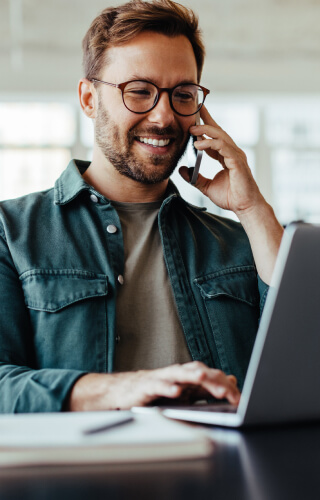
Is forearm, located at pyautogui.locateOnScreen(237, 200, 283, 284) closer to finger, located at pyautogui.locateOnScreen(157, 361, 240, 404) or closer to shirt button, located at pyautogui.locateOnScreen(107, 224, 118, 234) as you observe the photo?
shirt button, located at pyautogui.locateOnScreen(107, 224, 118, 234)

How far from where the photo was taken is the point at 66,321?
138 centimetres

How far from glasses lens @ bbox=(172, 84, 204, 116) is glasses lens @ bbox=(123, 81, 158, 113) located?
0.18ft

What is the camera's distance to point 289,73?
6.19 metres

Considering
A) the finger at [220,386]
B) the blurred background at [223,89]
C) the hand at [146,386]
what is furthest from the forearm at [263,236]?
the blurred background at [223,89]

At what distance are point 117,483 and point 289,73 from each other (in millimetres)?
6109

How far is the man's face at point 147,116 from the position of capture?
159 centimetres

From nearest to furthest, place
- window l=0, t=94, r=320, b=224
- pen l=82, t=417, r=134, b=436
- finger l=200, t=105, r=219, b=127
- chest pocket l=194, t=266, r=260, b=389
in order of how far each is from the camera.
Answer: pen l=82, t=417, r=134, b=436 → chest pocket l=194, t=266, r=260, b=389 → finger l=200, t=105, r=219, b=127 → window l=0, t=94, r=320, b=224

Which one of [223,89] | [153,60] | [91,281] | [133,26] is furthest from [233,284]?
[223,89]

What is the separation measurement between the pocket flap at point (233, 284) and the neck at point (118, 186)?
29 centimetres

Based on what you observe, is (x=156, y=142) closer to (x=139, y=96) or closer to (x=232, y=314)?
(x=139, y=96)

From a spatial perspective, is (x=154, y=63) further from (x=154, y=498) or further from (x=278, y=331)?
(x=154, y=498)

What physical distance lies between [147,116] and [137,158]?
0.11 metres

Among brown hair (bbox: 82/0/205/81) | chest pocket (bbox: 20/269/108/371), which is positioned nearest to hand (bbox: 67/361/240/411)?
chest pocket (bbox: 20/269/108/371)

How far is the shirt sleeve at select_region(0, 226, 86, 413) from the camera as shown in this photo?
96 centimetres
